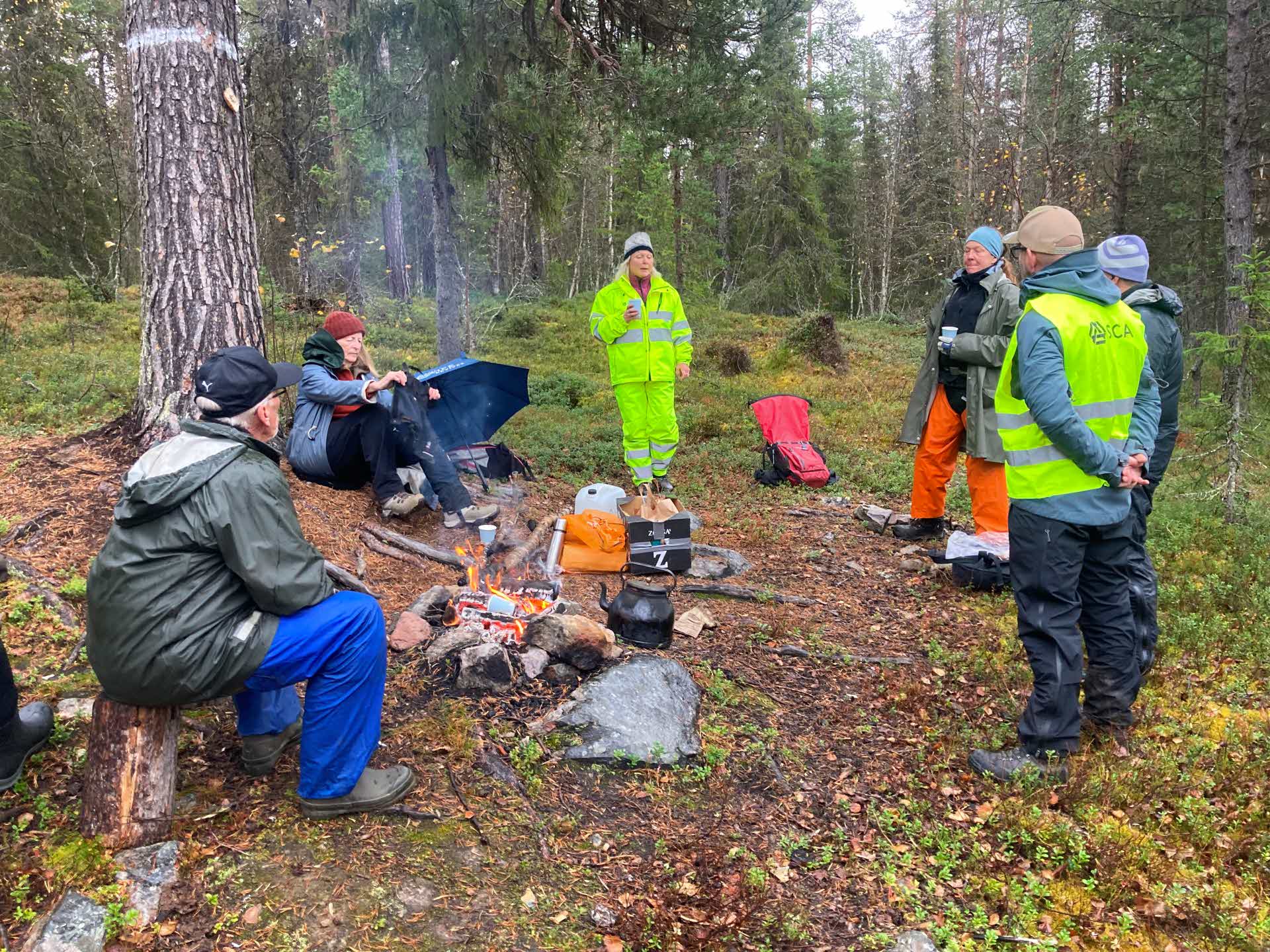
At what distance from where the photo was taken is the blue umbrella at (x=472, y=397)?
6004 mm

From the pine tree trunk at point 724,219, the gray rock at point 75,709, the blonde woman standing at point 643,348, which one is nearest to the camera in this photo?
the gray rock at point 75,709

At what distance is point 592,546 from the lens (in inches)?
220

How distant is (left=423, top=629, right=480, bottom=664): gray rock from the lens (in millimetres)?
3832

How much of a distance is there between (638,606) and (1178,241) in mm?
15984

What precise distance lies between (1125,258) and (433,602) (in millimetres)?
4207

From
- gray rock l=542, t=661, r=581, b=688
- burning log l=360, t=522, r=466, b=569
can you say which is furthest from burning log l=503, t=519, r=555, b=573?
gray rock l=542, t=661, r=581, b=688

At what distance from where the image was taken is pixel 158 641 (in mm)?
2314

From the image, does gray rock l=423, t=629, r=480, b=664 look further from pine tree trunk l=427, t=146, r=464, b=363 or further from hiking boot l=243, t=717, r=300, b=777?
pine tree trunk l=427, t=146, r=464, b=363

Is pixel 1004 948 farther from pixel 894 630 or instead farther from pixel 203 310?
pixel 203 310

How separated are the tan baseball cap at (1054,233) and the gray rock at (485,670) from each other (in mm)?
3063

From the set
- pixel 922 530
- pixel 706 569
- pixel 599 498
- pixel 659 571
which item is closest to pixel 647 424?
pixel 599 498

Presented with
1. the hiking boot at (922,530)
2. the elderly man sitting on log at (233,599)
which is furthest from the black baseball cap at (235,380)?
the hiking boot at (922,530)

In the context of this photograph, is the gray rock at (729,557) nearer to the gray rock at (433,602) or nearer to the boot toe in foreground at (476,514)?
the boot toe in foreground at (476,514)

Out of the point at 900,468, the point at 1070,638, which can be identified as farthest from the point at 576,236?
the point at 1070,638
